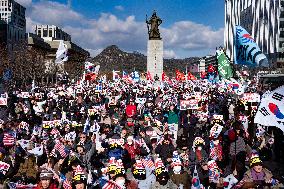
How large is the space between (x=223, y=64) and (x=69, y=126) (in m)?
9.33

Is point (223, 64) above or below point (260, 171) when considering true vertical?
above

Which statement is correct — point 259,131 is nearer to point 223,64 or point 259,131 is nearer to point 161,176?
point 223,64

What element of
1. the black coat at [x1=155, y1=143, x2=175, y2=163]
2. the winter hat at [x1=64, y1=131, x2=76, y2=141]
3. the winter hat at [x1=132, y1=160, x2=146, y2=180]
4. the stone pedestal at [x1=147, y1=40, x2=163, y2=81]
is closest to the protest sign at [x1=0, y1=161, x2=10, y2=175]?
the winter hat at [x1=132, y1=160, x2=146, y2=180]

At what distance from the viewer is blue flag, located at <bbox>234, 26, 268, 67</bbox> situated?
16156 mm

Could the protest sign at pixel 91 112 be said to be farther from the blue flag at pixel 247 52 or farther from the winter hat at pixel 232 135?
the winter hat at pixel 232 135

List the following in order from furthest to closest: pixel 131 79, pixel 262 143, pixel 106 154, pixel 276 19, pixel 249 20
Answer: pixel 249 20 → pixel 276 19 → pixel 131 79 → pixel 262 143 → pixel 106 154

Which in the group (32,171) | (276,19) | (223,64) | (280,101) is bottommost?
(32,171)

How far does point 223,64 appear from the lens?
2314cm

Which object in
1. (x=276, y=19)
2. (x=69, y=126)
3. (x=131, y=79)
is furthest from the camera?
(x=276, y=19)

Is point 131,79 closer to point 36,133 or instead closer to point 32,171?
point 36,133

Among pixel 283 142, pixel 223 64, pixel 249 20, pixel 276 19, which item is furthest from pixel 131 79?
pixel 249 20

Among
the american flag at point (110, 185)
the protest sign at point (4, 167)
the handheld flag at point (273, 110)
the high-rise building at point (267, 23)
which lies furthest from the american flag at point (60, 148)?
the high-rise building at point (267, 23)

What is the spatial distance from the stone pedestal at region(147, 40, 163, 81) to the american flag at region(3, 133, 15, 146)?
37108 mm

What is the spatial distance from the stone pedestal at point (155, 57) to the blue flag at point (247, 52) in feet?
110
